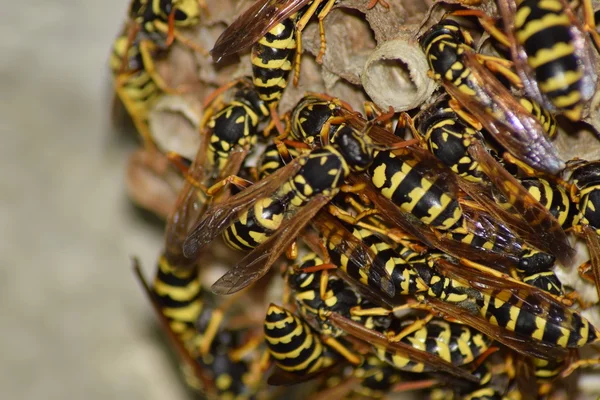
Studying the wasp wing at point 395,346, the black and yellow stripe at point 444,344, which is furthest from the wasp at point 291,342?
the black and yellow stripe at point 444,344

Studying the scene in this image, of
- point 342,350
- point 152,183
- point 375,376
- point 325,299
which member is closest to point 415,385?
point 375,376

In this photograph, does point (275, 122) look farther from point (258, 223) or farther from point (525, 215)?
point (525, 215)

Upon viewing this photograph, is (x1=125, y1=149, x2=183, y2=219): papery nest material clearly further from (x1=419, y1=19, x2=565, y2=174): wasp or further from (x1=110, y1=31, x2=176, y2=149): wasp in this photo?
(x1=419, y1=19, x2=565, y2=174): wasp

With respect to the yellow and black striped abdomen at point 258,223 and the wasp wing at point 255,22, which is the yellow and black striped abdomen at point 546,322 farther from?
Answer: the wasp wing at point 255,22

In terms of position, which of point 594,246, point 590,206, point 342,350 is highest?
point 590,206

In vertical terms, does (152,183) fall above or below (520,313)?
A: above

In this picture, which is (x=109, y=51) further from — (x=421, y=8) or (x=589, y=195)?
(x=589, y=195)
